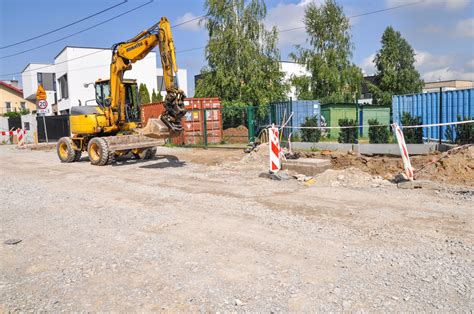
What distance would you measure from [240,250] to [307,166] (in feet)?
19.7

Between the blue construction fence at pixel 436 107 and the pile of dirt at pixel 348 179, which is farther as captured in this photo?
the blue construction fence at pixel 436 107

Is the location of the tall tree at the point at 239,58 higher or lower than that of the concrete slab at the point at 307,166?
higher

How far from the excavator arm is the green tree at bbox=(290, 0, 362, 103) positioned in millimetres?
23963

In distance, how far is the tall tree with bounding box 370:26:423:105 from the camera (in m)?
37.6

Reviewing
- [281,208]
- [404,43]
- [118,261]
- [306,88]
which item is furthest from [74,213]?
[404,43]

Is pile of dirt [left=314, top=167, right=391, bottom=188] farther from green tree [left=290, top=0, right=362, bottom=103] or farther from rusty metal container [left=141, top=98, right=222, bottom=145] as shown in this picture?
green tree [left=290, top=0, right=362, bottom=103]

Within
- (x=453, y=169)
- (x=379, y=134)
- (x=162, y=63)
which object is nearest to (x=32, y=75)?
(x=162, y=63)

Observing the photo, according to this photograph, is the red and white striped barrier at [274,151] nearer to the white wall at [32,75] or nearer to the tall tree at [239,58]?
the tall tree at [239,58]

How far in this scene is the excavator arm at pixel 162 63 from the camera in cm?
1225

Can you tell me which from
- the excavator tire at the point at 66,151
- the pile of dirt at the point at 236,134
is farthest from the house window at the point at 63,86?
the excavator tire at the point at 66,151

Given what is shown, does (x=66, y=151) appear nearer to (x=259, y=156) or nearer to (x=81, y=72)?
(x=259, y=156)

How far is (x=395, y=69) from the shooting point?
38438 millimetres

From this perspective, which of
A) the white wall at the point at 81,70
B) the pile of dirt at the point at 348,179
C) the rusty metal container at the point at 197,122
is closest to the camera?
the pile of dirt at the point at 348,179

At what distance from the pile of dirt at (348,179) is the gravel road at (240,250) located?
38 cm
